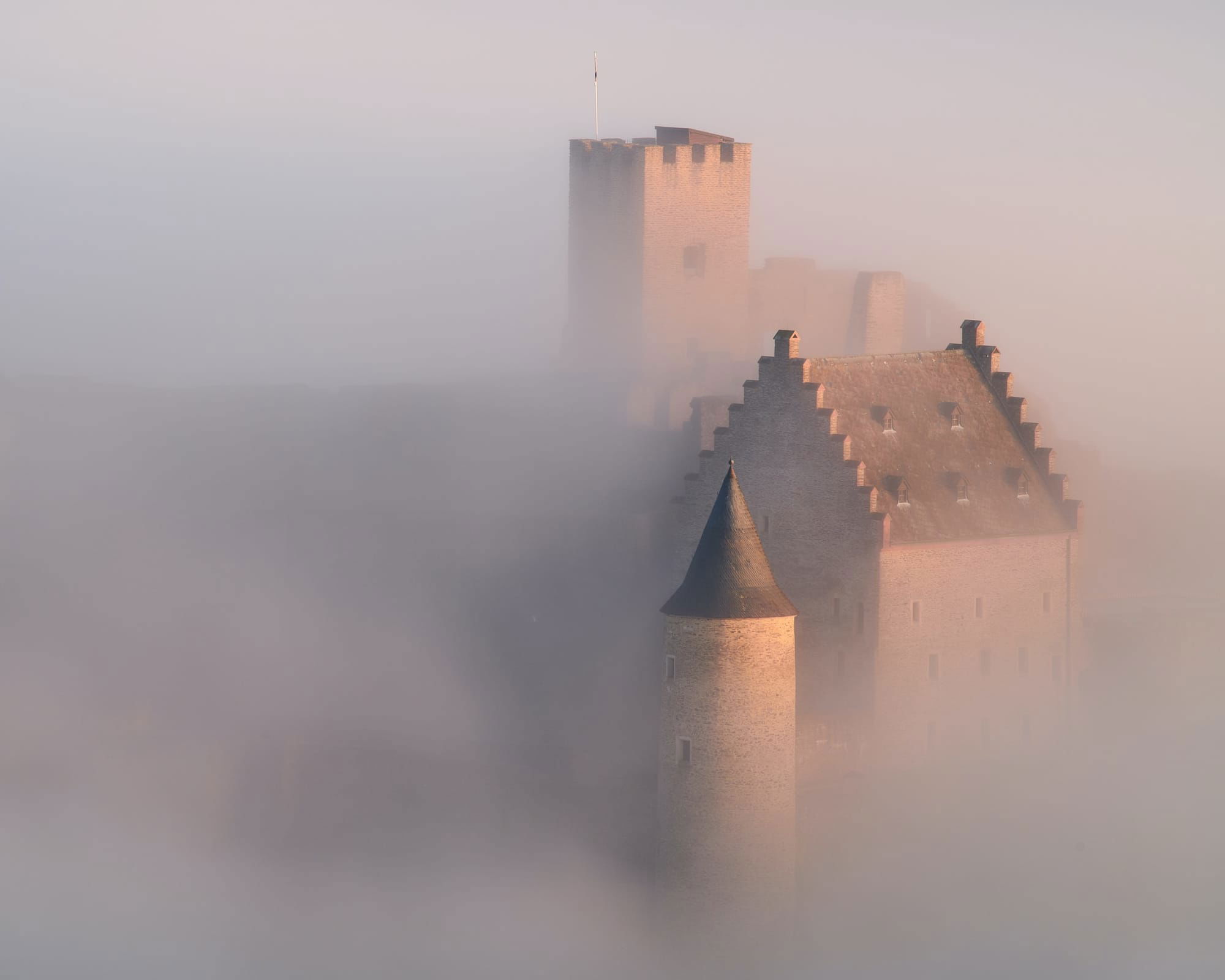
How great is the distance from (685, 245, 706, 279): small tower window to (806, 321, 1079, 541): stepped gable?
1609 cm

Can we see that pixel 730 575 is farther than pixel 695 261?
No

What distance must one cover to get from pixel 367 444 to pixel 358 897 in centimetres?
3505

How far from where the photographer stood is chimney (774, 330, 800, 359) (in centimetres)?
6347

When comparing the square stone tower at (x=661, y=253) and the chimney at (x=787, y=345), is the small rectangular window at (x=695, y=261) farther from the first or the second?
the chimney at (x=787, y=345)

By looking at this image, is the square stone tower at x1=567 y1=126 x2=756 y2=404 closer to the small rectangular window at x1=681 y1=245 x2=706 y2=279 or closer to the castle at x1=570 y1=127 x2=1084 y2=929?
the small rectangular window at x1=681 y1=245 x2=706 y2=279

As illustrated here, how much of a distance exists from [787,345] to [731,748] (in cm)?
1338

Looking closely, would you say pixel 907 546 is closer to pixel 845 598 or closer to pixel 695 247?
pixel 845 598

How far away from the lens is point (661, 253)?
8375 centimetres

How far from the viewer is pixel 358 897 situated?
60906 mm

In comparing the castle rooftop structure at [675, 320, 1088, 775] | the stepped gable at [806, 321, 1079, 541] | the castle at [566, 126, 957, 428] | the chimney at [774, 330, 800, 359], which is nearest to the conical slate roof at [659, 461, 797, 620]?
the castle rooftop structure at [675, 320, 1088, 775]

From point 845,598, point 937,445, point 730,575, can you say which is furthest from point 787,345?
point 730,575

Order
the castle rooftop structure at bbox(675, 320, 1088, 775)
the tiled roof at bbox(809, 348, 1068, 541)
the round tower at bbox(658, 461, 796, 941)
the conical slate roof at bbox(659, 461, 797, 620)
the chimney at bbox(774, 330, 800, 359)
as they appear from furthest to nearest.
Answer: the tiled roof at bbox(809, 348, 1068, 541)
the chimney at bbox(774, 330, 800, 359)
the castle rooftop structure at bbox(675, 320, 1088, 775)
the conical slate roof at bbox(659, 461, 797, 620)
the round tower at bbox(658, 461, 796, 941)

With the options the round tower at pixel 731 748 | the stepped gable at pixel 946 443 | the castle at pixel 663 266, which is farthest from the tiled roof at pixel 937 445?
the castle at pixel 663 266

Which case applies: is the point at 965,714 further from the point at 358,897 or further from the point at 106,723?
the point at 106,723
